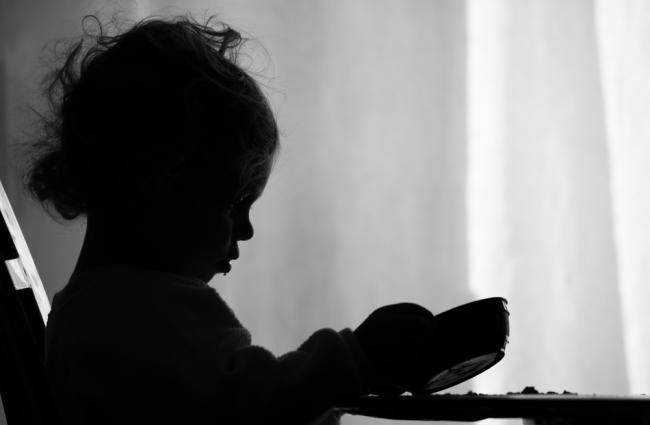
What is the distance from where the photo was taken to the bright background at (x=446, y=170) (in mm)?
1120

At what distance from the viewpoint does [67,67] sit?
0.54 m

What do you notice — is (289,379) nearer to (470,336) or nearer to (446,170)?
(470,336)

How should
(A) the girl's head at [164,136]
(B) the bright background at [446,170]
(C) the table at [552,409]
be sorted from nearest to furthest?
1. (C) the table at [552,409]
2. (A) the girl's head at [164,136]
3. (B) the bright background at [446,170]

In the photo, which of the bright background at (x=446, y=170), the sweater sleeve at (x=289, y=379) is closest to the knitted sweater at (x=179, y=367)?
the sweater sleeve at (x=289, y=379)

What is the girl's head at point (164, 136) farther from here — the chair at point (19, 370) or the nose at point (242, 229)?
the chair at point (19, 370)

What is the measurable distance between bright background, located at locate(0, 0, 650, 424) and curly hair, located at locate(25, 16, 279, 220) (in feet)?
2.13

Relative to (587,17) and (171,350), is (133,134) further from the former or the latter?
(587,17)

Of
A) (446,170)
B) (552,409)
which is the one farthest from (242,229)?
(446,170)

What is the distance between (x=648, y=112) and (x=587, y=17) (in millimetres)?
190

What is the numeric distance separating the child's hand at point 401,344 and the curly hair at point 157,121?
0.46 ft

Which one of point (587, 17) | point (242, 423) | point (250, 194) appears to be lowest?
point (242, 423)

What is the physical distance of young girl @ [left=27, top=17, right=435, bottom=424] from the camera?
0.33 m

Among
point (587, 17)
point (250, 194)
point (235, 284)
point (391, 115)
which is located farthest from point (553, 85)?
point (250, 194)

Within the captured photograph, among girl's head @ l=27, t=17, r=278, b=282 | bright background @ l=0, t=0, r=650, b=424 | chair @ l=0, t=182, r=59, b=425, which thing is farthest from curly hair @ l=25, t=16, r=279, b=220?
bright background @ l=0, t=0, r=650, b=424
